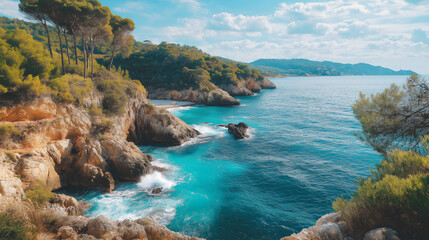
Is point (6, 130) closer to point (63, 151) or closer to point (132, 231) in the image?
point (63, 151)

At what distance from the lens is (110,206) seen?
45.9ft

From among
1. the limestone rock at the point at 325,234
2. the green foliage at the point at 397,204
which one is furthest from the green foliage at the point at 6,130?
the green foliage at the point at 397,204

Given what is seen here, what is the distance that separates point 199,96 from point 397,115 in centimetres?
5179

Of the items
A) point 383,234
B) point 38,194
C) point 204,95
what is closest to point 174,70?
point 204,95

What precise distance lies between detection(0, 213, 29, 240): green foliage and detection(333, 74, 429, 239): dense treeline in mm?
9804

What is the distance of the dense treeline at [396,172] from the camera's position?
20.0ft

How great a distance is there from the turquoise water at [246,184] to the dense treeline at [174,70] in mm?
36843

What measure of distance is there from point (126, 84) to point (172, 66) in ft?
167

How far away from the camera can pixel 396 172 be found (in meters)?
8.16

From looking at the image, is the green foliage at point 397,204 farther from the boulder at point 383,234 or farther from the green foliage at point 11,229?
the green foliage at point 11,229

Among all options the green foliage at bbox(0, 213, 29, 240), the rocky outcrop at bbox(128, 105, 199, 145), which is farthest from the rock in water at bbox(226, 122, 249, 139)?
the green foliage at bbox(0, 213, 29, 240)

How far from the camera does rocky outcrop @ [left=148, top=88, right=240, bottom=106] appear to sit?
58.2 metres

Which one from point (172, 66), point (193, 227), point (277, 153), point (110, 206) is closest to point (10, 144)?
point (110, 206)

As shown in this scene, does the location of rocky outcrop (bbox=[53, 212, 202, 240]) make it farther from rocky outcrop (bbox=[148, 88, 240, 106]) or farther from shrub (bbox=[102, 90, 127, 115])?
rocky outcrop (bbox=[148, 88, 240, 106])
